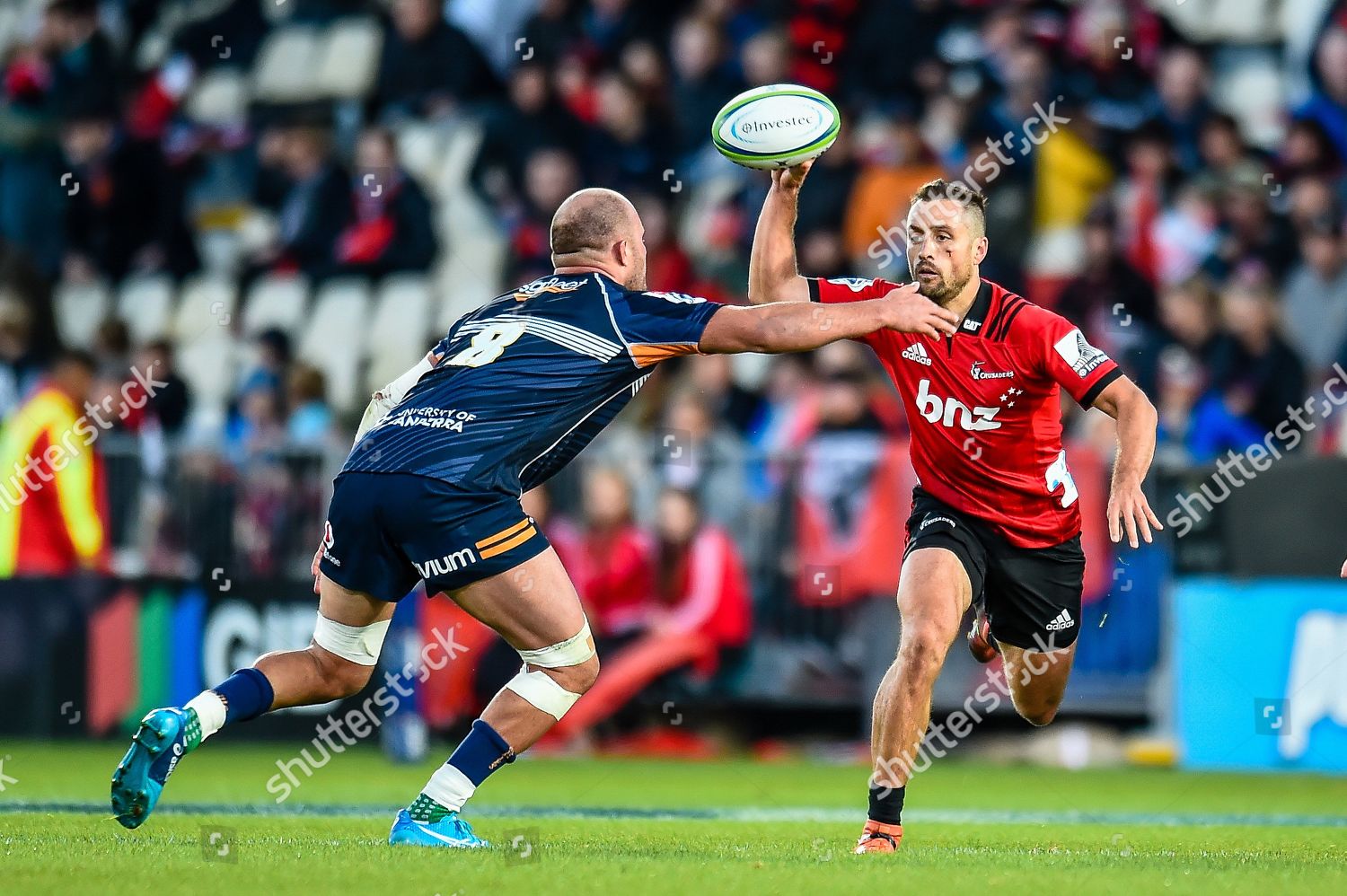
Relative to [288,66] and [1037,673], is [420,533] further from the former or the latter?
[288,66]

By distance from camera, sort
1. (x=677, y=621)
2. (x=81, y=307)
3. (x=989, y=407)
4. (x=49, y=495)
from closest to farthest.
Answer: (x=989, y=407) < (x=677, y=621) < (x=49, y=495) < (x=81, y=307)

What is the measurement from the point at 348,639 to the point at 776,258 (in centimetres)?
247

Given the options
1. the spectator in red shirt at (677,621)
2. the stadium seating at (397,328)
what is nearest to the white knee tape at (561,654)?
the spectator in red shirt at (677,621)

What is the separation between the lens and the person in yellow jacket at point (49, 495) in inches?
533

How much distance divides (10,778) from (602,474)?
4.47 meters

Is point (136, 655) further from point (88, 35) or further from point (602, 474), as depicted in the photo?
point (88, 35)

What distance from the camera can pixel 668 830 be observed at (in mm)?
8094

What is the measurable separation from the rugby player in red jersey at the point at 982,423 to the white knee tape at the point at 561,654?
47.9 inches

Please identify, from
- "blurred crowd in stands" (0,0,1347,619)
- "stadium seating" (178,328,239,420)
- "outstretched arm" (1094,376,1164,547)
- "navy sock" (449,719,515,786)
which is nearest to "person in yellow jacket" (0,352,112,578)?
"blurred crowd in stands" (0,0,1347,619)

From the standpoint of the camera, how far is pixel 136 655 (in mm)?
13109

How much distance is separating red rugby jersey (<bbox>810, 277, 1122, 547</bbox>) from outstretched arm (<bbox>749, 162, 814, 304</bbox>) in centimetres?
11

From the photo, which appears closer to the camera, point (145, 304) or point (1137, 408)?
point (1137, 408)

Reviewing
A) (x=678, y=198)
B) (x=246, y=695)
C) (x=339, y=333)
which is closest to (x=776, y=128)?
(x=246, y=695)

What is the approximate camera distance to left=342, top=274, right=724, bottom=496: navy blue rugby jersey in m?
6.80
